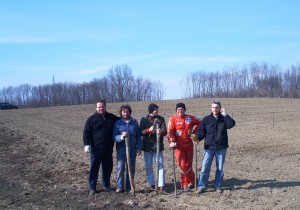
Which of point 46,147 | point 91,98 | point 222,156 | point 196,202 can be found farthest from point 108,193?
point 91,98

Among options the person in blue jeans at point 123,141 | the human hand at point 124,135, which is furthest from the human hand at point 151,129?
the human hand at point 124,135

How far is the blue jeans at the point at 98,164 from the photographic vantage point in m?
7.87

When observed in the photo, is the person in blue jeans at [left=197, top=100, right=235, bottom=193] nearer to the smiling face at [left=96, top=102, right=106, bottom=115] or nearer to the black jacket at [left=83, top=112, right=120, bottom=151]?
the black jacket at [left=83, top=112, right=120, bottom=151]

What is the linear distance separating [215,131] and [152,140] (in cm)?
137

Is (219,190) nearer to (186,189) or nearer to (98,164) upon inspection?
(186,189)

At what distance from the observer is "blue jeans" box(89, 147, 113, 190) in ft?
25.8

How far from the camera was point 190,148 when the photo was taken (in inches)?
319

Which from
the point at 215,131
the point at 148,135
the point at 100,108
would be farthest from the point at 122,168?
the point at 215,131

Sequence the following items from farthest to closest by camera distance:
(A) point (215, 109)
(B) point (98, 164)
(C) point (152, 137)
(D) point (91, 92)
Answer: (D) point (91, 92), (C) point (152, 137), (B) point (98, 164), (A) point (215, 109)

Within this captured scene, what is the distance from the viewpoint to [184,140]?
26.3 feet

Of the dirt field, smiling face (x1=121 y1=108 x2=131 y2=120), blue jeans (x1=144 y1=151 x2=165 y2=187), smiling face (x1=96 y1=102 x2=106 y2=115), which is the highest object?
smiling face (x1=96 y1=102 x2=106 y2=115)

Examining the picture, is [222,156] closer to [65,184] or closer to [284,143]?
[65,184]

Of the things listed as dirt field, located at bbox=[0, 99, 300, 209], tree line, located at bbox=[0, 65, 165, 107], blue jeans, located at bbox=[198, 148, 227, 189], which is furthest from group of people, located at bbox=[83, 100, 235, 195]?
tree line, located at bbox=[0, 65, 165, 107]

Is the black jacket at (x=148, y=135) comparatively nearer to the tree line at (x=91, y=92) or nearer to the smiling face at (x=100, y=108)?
the smiling face at (x=100, y=108)
